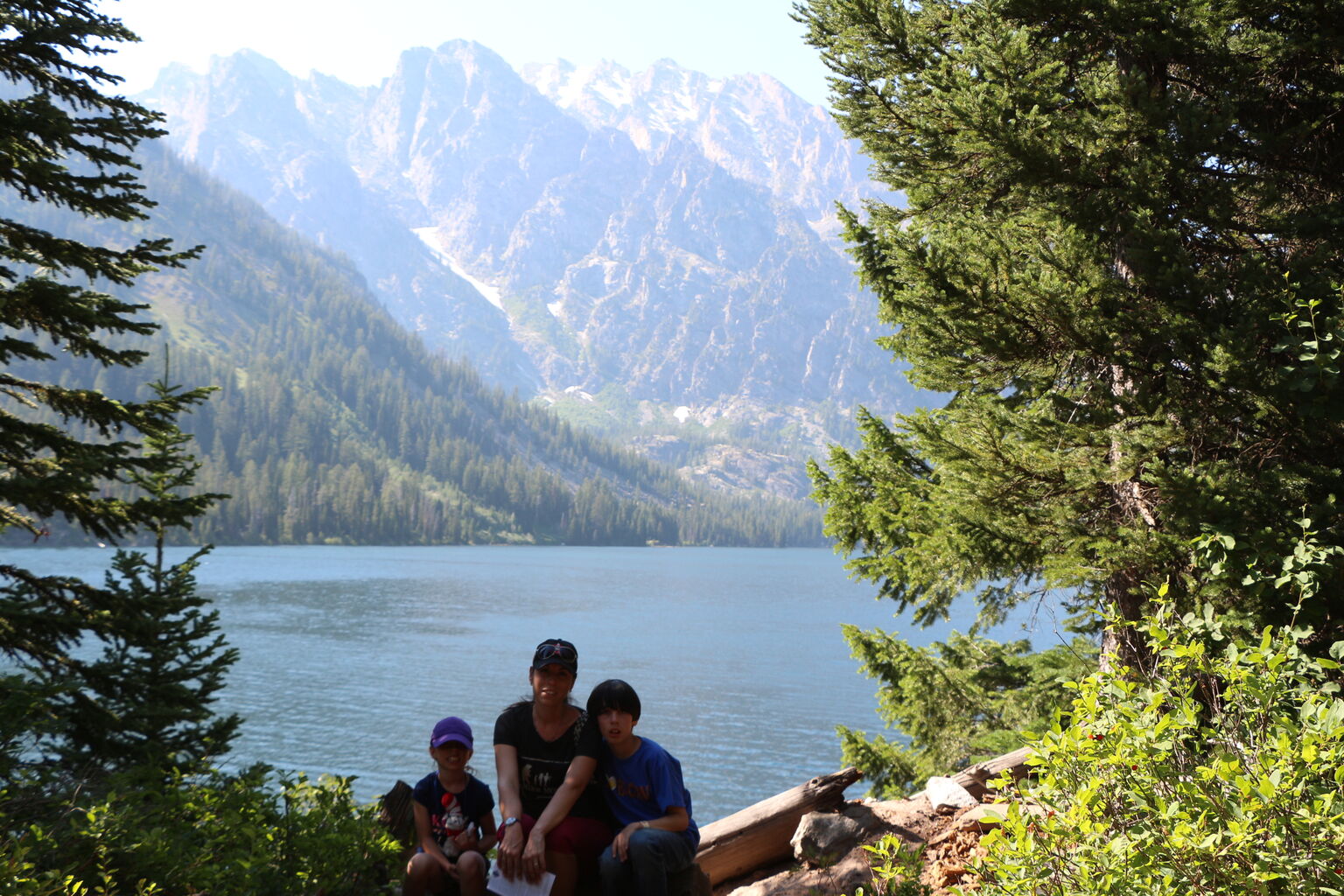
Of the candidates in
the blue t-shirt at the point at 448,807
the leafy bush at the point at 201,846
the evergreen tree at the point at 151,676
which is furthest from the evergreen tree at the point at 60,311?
the blue t-shirt at the point at 448,807

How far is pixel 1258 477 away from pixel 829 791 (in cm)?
364

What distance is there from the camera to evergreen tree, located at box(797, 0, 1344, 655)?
5.43 meters

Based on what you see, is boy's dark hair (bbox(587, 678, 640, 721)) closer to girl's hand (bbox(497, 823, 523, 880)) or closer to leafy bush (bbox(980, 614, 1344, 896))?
girl's hand (bbox(497, 823, 523, 880))

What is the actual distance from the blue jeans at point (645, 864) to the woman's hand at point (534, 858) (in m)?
0.32

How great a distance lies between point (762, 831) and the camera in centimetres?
678

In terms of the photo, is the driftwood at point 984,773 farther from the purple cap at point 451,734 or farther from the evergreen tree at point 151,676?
the evergreen tree at point 151,676

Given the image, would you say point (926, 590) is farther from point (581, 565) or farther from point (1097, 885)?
point (581, 565)

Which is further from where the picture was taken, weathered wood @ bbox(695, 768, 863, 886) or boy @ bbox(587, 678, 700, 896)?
weathered wood @ bbox(695, 768, 863, 886)

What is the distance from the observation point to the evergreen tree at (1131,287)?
543cm

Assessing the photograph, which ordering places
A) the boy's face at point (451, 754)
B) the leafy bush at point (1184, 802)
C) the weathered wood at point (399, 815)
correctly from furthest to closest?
the weathered wood at point (399, 815) < the boy's face at point (451, 754) < the leafy bush at point (1184, 802)

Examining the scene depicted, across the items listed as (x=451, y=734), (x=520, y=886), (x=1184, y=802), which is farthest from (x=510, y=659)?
(x=1184, y=802)

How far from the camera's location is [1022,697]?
10.4 metres

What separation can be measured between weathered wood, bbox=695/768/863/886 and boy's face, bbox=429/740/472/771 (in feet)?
7.58

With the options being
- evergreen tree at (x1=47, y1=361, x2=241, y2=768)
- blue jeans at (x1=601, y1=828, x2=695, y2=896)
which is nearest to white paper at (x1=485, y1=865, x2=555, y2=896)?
blue jeans at (x1=601, y1=828, x2=695, y2=896)
